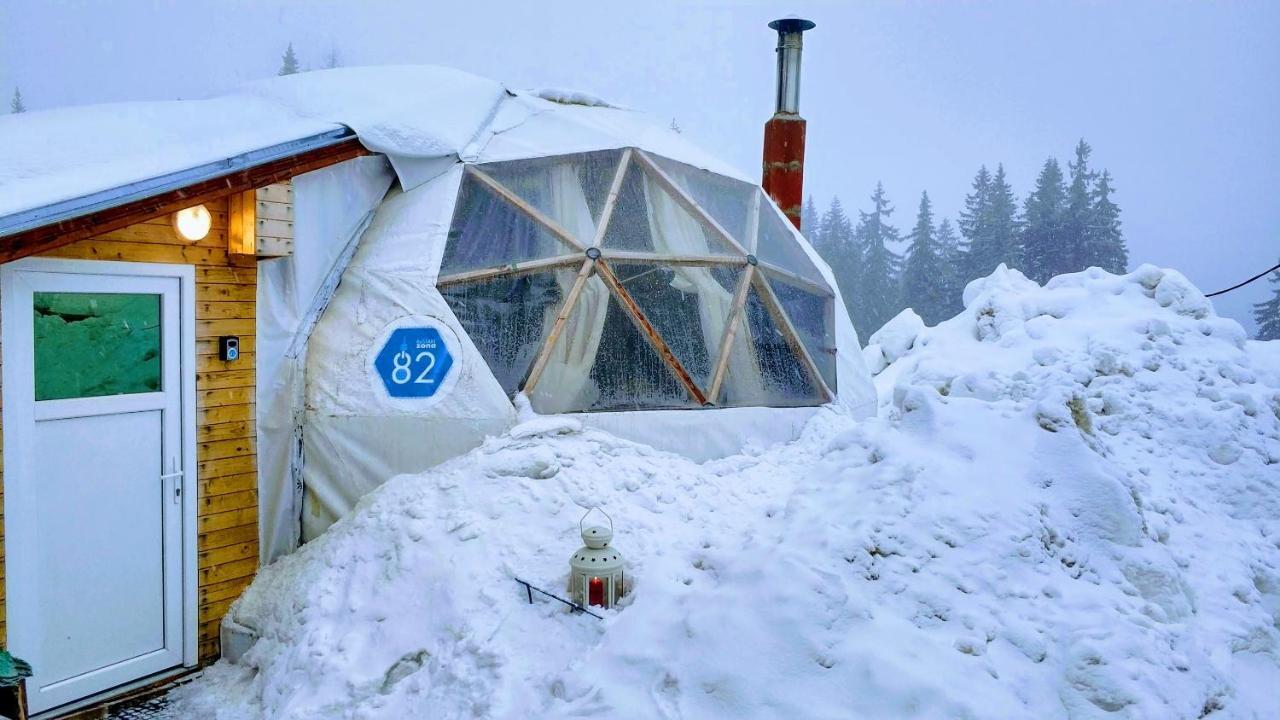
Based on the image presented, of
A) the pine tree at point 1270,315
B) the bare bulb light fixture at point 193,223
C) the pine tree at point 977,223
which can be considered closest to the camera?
the bare bulb light fixture at point 193,223

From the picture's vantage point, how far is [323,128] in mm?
5324

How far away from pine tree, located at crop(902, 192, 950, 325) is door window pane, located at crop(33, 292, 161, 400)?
3402 cm

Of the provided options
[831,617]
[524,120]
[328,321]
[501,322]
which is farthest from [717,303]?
[831,617]

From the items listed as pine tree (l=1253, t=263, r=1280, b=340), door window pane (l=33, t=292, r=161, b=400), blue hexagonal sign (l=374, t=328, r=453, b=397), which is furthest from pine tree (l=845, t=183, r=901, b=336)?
door window pane (l=33, t=292, r=161, b=400)

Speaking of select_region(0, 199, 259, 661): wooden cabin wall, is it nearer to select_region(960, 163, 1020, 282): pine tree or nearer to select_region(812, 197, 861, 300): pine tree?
select_region(812, 197, 861, 300): pine tree

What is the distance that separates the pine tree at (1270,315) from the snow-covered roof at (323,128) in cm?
3484

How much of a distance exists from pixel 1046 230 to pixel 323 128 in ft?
119

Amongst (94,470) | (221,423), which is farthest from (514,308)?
(94,470)

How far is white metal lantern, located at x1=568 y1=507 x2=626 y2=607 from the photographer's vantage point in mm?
3986

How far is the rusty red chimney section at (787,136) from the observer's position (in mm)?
10344

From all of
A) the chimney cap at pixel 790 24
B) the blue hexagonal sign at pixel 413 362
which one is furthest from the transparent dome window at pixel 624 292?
the chimney cap at pixel 790 24

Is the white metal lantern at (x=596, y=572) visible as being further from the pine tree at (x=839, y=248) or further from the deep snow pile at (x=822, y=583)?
the pine tree at (x=839, y=248)

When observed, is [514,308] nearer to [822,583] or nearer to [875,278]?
[822,583]

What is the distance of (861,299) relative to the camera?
1537 inches
